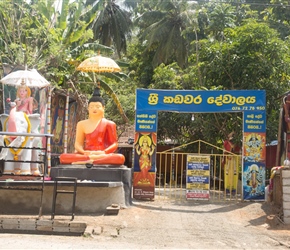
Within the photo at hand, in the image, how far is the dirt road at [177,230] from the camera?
8.40 m

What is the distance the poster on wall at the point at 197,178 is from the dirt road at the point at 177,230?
19.2 inches

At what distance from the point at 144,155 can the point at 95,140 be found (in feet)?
6.86

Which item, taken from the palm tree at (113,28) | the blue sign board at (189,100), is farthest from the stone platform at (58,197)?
the palm tree at (113,28)

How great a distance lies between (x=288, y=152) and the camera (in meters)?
13.4

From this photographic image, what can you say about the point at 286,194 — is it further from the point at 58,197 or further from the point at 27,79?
the point at 27,79

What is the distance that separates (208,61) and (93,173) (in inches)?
281

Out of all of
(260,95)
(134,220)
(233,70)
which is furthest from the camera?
(233,70)

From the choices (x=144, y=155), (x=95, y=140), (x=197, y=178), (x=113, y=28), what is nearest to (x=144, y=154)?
(x=144, y=155)

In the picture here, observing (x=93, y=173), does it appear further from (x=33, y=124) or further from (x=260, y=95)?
(x=260, y=95)

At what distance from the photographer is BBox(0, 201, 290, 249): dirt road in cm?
840

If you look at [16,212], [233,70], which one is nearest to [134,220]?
[16,212]

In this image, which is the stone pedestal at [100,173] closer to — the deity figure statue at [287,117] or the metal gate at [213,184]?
the metal gate at [213,184]

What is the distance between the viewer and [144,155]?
14.5 meters

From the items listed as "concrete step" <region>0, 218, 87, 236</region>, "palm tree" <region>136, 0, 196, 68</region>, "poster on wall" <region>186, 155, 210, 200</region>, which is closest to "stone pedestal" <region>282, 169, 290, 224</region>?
"poster on wall" <region>186, 155, 210, 200</region>
